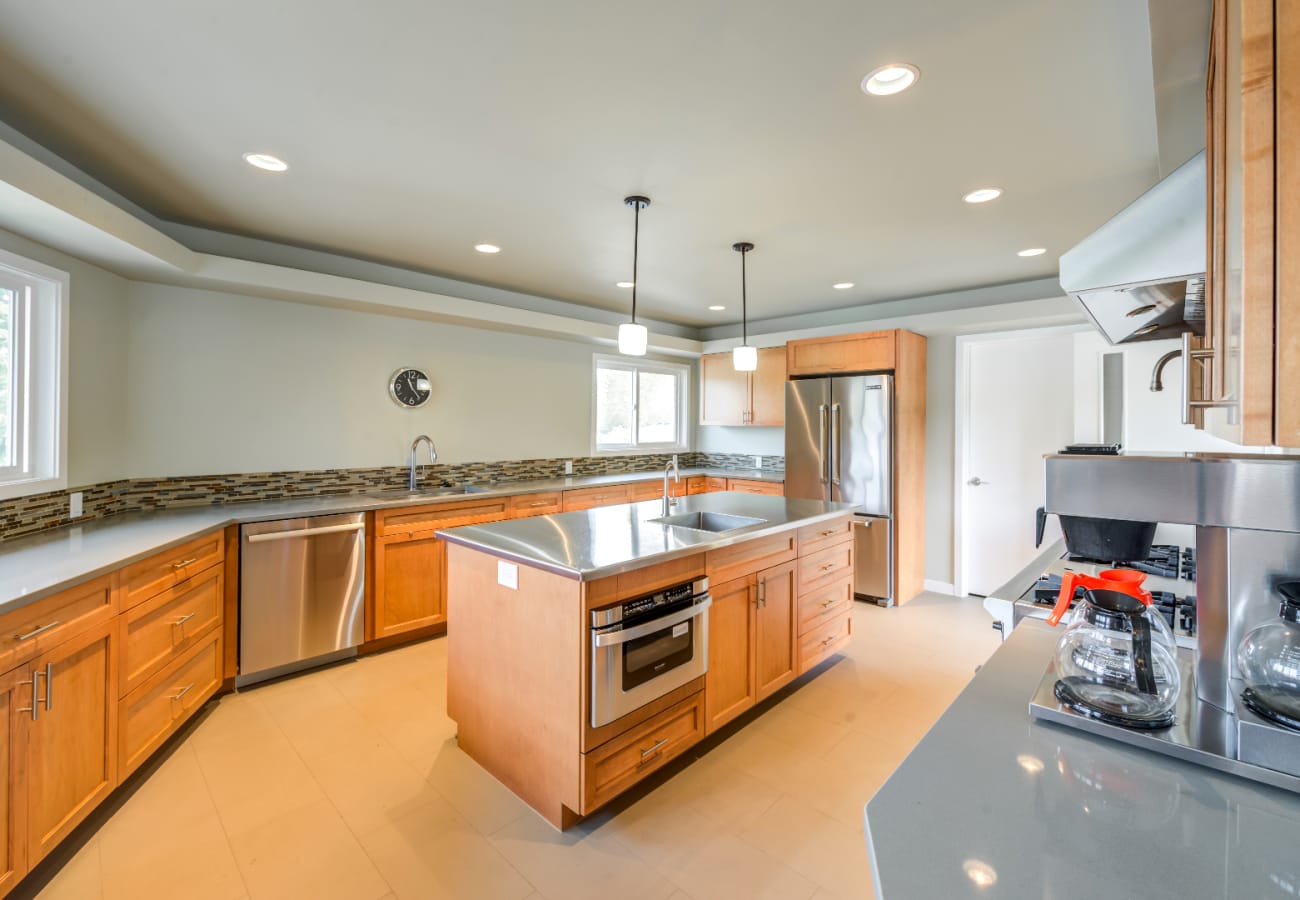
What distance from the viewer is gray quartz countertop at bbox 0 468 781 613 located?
177 centimetres

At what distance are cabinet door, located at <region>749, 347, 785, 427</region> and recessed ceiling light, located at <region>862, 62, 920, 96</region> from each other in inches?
141

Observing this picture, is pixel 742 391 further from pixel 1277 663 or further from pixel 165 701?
pixel 1277 663

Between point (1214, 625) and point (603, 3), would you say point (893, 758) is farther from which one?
point (603, 3)

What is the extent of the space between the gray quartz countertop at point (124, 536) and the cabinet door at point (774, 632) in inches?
81.1

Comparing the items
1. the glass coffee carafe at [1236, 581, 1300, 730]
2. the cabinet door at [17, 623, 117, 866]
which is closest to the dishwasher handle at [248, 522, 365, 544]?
the cabinet door at [17, 623, 117, 866]

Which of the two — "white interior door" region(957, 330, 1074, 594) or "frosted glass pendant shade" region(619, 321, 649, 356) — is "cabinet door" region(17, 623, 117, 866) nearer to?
"frosted glass pendant shade" region(619, 321, 649, 356)

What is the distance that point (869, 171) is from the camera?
2412 mm

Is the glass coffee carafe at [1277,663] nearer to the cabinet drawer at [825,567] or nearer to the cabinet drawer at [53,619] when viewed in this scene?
the cabinet drawer at [825,567]

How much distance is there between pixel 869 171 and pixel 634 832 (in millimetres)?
2746

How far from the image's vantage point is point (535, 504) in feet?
13.8

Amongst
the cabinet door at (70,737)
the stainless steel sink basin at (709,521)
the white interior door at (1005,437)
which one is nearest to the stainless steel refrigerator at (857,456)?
the white interior door at (1005,437)

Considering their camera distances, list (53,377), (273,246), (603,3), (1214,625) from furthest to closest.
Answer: (273,246) < (53,377) < (603,3) < (1214,625)

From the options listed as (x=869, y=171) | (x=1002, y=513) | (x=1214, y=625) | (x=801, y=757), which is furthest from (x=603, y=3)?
(x=1002, y=513)

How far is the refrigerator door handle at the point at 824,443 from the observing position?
15.3 ft
